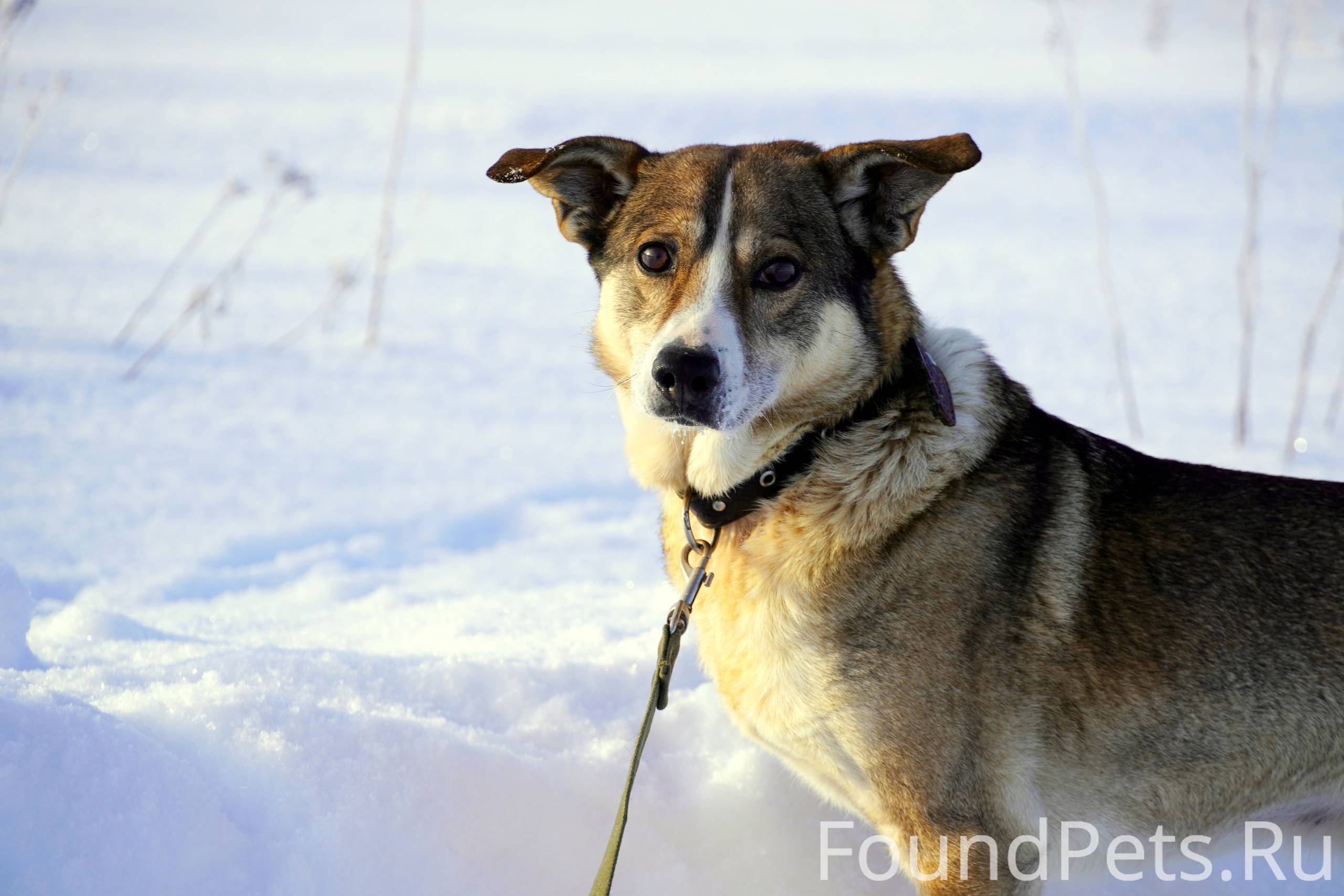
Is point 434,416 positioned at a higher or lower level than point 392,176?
lower

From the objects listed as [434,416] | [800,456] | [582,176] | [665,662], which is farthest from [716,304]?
[434,416]

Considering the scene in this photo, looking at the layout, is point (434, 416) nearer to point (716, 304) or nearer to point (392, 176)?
point (392, 176)

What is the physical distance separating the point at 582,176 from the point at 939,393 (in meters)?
1.04

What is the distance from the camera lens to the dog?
212 centimetres

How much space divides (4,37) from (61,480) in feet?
6.50

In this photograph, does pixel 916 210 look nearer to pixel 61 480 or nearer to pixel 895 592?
pixel 895 592

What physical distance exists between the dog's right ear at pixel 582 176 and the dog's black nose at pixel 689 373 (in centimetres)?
61

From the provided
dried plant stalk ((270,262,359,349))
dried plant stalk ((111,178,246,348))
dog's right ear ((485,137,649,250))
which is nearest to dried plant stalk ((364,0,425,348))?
dried plant stalk ((270,262,359,349))

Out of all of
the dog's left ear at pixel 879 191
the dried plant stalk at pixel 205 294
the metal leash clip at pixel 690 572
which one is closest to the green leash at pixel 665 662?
the metal leash clip at pixel 690 572

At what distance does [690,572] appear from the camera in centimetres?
240

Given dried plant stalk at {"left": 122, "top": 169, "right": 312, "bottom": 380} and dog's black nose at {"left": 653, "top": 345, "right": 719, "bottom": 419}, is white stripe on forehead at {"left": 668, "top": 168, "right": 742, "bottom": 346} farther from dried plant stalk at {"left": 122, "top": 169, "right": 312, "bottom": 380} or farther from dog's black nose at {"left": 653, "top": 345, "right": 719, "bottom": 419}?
dried plant stalk at {"left": 122, "top": 169, "right": 312, "bottom": 380}

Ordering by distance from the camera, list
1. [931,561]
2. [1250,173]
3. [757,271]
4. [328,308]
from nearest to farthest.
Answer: [931,561]
[757,271]
[1250,173]
[328,308]

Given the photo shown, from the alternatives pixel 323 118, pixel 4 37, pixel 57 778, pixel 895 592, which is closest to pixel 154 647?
pixel 57 778

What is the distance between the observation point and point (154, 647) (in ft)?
9.84
